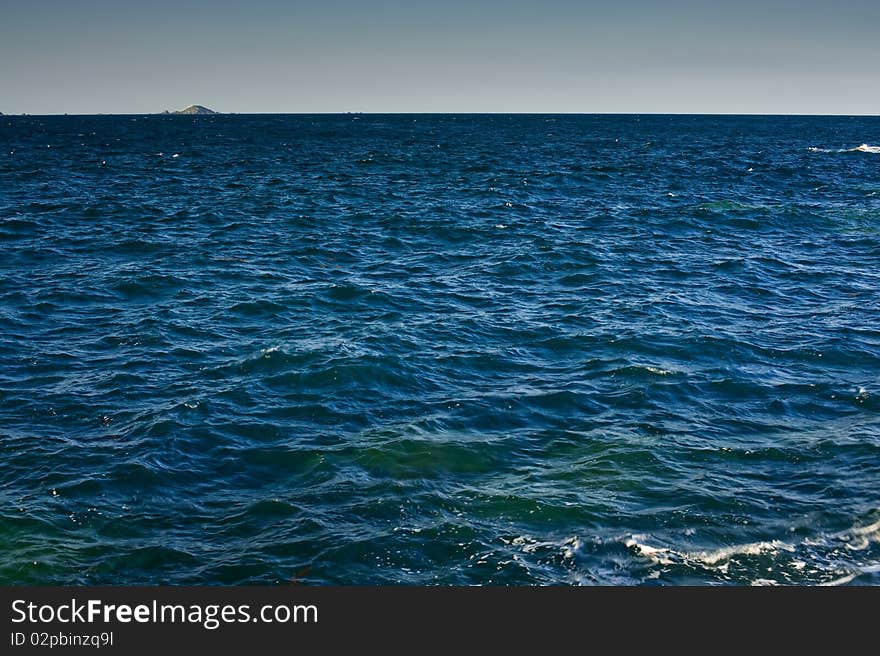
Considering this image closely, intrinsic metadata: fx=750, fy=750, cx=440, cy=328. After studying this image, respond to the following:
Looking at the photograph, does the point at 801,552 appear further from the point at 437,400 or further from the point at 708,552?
the point at 437,400

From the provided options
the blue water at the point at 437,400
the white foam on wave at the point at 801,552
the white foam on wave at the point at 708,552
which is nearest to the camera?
the white foam on wave at the point at 801,552

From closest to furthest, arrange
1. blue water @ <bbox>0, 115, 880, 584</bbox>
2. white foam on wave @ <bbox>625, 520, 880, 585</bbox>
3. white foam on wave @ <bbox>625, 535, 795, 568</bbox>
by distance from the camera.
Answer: white foam on wave @ <bbox>625, 520, 880, 585</bbox>
white foam on wave @ <bbox>625, 535, 795, 568</bbox>
blue water @ <bbox>0, 115, 880, 584</bbox>

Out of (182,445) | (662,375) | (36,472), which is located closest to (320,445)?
(182,445)

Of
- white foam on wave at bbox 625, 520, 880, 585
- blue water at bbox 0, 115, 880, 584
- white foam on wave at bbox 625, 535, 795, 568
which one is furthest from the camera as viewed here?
blue water at bbox 0, 115, 880, 584

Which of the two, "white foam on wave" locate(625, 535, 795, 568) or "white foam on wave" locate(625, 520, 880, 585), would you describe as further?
"white foam on wave" locate(625, 535, 795, 568)

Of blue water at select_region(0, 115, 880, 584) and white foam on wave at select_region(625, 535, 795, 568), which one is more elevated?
blue water at select_region(0, 115, 880, 584)

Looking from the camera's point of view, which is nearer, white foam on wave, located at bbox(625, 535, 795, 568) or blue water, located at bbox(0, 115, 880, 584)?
white foam on wave, located at bbox(625, 535, 795, 568)

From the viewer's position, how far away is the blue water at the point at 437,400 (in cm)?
1362

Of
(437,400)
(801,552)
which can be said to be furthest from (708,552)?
(437,400)

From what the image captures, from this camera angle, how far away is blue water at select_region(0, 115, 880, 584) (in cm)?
1362

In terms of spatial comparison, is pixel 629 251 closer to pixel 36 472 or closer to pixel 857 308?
pixel 857 308

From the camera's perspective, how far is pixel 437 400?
20.1 metres

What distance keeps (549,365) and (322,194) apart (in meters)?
38.2

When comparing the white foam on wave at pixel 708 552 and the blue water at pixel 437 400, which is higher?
the blue water at pixel 437 400
